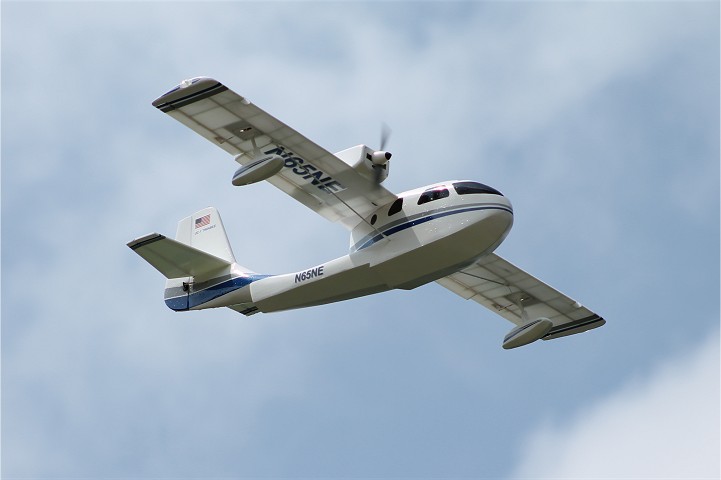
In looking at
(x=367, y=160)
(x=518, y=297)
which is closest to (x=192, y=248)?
(x=367, y=160)

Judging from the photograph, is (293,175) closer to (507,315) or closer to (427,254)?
(427,254)

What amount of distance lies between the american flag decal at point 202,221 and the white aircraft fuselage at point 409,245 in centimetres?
477

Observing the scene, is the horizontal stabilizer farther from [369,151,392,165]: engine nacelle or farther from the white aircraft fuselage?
[369,151,392,165]: engine nacelle

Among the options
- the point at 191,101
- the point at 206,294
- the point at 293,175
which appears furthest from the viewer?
the point at 206,294

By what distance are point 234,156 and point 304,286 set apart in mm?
4030

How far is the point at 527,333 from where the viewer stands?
Answer: 37.9m

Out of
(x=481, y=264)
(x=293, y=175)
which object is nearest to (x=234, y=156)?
(x=293, y=175)

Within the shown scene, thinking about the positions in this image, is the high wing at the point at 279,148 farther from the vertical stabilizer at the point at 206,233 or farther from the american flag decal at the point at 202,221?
the american flag decal at the point at 202,221

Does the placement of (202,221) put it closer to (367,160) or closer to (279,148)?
(279,148)

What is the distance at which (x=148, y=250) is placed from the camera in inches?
1401

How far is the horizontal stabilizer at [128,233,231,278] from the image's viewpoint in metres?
35.3

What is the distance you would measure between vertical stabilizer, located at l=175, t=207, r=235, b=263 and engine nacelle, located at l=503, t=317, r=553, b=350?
8.59m

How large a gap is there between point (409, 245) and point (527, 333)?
5.99 meters

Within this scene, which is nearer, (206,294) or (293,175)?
(293,175)
